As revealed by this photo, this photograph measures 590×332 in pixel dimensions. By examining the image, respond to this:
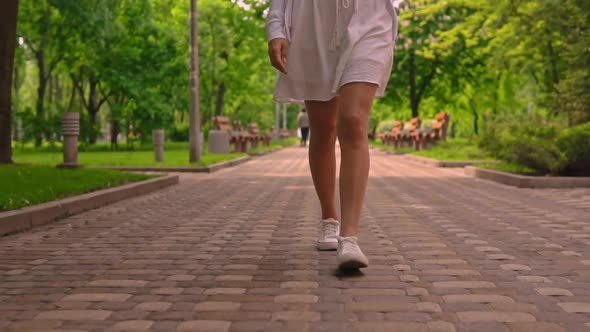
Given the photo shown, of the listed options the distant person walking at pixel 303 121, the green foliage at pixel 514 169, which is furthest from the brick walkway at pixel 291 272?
the distant person walking at pixel 303 121

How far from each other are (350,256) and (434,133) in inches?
823

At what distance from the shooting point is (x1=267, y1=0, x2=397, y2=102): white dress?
4.24 metres

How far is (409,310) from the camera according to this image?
3.24m

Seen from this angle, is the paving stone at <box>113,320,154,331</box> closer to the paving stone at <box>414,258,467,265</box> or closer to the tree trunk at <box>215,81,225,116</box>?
the paving stone at <box>414,258,467,265</box>

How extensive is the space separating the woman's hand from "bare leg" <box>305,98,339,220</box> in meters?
0.35

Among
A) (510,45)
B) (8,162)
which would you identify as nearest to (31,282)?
(8,162)

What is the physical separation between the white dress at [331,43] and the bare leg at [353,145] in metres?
0.08

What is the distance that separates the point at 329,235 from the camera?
4922 millimetres

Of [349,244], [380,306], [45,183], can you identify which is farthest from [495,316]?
[45,183]

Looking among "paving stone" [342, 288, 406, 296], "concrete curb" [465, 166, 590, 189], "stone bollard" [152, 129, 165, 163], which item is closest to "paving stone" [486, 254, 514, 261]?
"paving stone" [342, 288, 406, 296]

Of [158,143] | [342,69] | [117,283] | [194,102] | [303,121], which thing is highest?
[194,102]

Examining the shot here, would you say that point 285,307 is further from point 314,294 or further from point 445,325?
point 445,325

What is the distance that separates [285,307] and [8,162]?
9.86 metres

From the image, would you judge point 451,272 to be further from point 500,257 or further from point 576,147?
point 576,147
